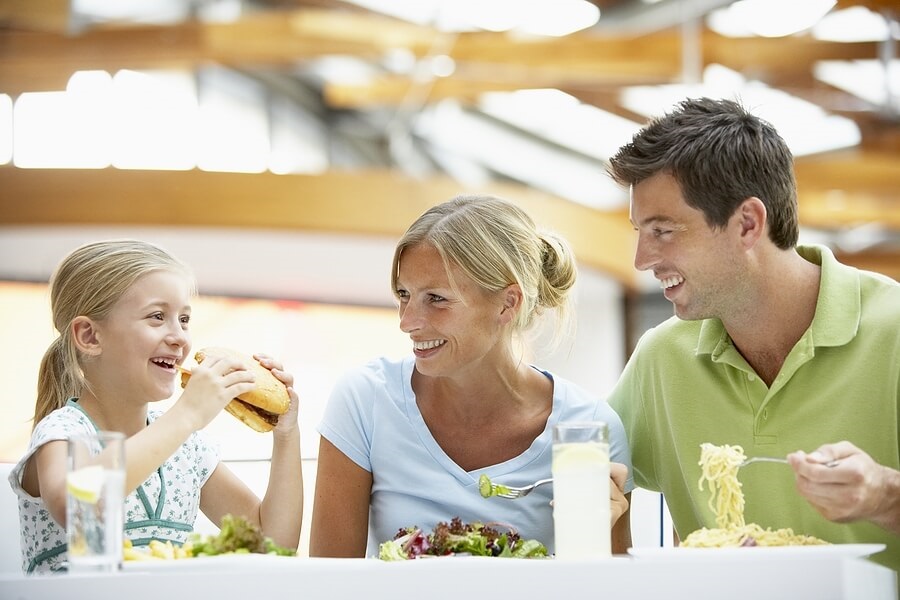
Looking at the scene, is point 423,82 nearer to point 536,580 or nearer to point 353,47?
point 353,47

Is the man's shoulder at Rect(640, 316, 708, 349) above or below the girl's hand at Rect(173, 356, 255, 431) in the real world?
above

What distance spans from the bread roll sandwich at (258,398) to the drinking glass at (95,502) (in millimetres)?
466

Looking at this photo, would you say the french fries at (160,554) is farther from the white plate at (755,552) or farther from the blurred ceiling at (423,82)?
the blurred ceiling at (423,82)

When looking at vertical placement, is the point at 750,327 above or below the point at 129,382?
above

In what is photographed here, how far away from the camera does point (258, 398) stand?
1.98 m

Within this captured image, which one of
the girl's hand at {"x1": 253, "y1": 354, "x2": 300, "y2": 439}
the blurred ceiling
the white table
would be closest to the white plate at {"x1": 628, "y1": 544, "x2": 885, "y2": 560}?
the white table

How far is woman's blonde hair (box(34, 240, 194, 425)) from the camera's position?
6.94ft

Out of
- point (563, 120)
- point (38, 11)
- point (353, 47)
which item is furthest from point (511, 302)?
point (563, 120)

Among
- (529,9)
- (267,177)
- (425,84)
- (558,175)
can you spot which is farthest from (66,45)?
(558,175)

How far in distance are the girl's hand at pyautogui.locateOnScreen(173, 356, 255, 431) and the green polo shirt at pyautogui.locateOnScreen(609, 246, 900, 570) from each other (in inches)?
35.4

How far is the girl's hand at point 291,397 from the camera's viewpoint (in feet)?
6.98

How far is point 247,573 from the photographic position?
1.35 meters

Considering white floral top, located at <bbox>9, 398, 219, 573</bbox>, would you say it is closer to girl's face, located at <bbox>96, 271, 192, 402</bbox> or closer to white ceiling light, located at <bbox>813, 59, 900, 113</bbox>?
girl's face, located at <bbox>96, 271, 192, 402</bbox>

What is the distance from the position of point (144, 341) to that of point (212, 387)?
32 cm
